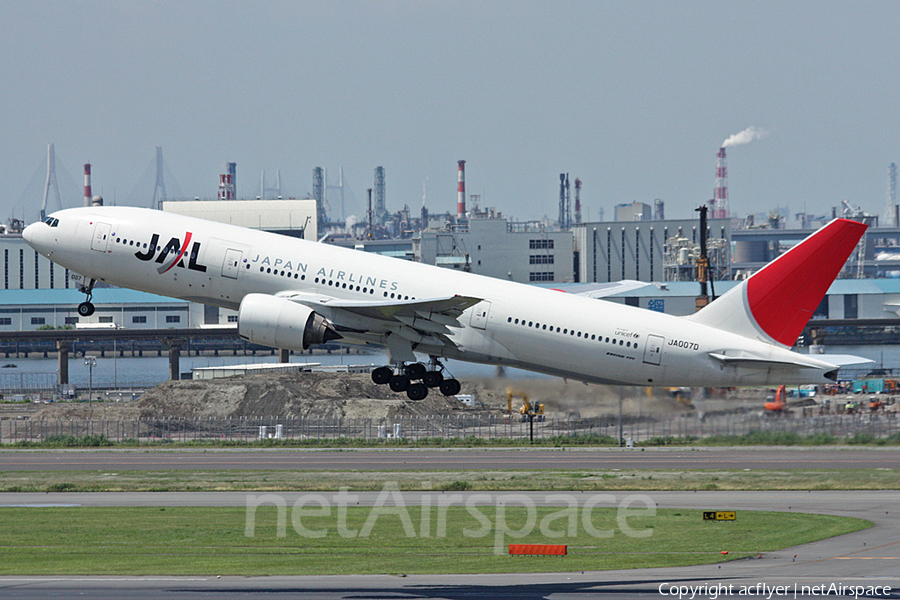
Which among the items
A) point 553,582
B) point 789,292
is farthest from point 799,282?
point 553,582

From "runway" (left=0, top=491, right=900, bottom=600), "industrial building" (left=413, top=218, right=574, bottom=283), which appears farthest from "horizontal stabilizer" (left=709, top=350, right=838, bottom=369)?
"industrial building" (left=413, top=218, right=574, bottom=283)

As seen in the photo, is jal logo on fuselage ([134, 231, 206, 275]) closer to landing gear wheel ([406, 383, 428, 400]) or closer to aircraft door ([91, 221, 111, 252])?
aircraft door ([91, 221, 111, 252])

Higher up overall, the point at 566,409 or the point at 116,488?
the point at 566,409

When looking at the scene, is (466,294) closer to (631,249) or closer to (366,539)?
(366,539)

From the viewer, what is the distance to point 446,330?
43000 mm

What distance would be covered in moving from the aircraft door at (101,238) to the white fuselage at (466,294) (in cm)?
4

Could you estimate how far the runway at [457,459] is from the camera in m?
59.4

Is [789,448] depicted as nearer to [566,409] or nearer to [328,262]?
[566,409]

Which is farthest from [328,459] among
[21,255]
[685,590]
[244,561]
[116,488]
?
[21,255]

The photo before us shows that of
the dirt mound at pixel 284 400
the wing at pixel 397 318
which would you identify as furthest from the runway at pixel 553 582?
the dirt mound at pixel 284 400

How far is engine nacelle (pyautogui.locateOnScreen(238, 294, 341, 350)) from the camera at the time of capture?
41125 mm

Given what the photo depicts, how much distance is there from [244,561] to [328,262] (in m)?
13.0

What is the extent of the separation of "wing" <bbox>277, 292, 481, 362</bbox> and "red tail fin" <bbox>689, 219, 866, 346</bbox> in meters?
11.2

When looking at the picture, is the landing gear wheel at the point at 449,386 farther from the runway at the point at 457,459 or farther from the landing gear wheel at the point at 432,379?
the runway at the point at 457,459
